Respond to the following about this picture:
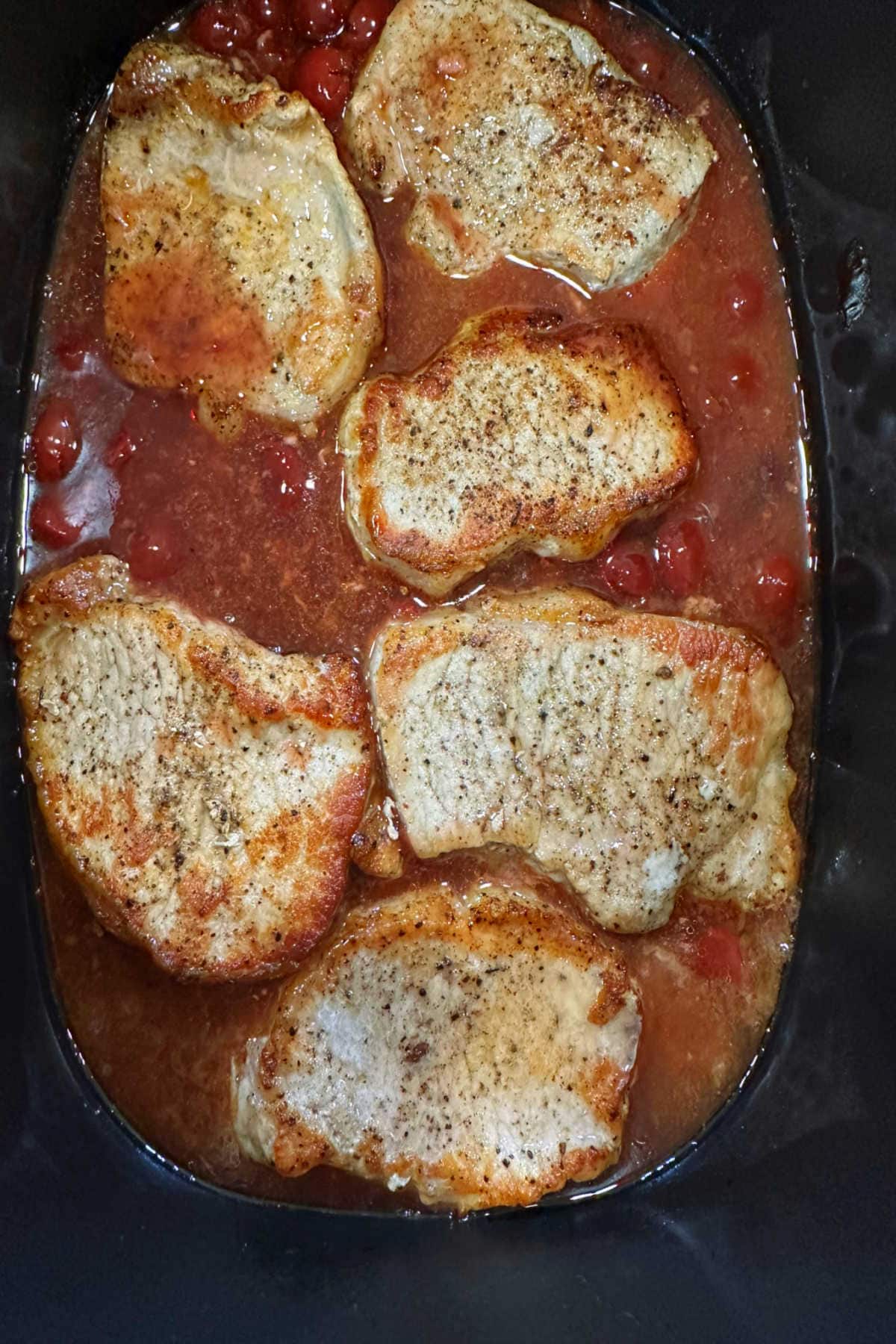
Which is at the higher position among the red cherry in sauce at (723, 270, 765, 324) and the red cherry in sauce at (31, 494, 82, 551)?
the red cherry in sauce at (723, 270, 765, 324)

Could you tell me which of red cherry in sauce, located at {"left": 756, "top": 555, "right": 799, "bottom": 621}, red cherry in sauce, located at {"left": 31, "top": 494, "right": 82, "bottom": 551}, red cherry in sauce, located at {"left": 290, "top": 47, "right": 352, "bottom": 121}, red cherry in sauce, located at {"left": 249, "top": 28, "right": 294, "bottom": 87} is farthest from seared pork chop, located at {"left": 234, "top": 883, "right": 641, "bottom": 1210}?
red cherry in sauce, located at {"left": 249, "top": 28, "right": 294, "bottom": 87}

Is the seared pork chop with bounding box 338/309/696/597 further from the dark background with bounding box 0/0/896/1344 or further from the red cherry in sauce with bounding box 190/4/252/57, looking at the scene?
the red cherry in sauce with bounding box 190/4/252/57

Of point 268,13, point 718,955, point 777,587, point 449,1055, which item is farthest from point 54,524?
point 718,955

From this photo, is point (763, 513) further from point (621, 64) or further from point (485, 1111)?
point (485, 1111)

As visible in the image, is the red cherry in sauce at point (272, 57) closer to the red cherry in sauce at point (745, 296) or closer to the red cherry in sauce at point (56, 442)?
the red cherry in sauce at point (56, 442)

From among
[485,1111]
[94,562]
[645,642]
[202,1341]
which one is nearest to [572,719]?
[645,642]
